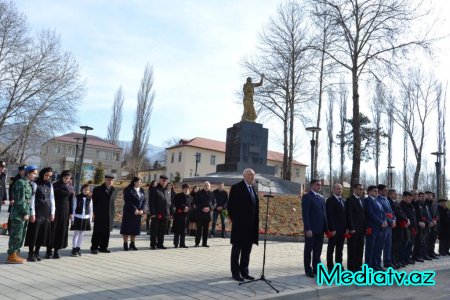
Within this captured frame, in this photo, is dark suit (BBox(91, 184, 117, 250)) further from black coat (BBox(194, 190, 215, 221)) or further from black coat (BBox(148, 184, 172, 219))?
black coat (BBox(194, 190, 215, 221))

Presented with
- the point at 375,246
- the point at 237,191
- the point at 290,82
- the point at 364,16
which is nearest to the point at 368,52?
the point at 364,16

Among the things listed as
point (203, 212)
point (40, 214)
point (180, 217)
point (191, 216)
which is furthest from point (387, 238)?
point (40, 214)

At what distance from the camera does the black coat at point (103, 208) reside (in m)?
9.14

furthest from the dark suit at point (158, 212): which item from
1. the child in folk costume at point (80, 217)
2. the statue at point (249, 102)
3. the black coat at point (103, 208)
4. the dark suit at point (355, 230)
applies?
the statue at point (249, 102)

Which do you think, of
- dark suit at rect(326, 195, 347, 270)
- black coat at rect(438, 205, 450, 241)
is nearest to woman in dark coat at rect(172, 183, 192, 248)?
dark suit at rect(326, 195, 347, 270)

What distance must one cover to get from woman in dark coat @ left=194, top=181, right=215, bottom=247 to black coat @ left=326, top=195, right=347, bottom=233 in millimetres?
4096

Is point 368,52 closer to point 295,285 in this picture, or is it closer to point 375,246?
point 375,246

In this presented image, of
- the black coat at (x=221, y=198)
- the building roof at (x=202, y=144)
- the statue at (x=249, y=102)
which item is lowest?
the black coat at (x=221, y=198)

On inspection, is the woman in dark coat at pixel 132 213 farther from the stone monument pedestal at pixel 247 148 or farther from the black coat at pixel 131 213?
the stone monument pedestal at pixel 247 148

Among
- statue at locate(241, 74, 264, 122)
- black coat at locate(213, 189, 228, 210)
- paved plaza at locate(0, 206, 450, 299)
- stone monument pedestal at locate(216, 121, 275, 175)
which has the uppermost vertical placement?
statue at locate(241, 74, 264, 122)

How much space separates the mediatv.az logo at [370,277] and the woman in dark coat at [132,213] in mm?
4650

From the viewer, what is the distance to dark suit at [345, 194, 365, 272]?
825 cm

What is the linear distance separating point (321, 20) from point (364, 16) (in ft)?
7.10

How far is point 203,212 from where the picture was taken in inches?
441
